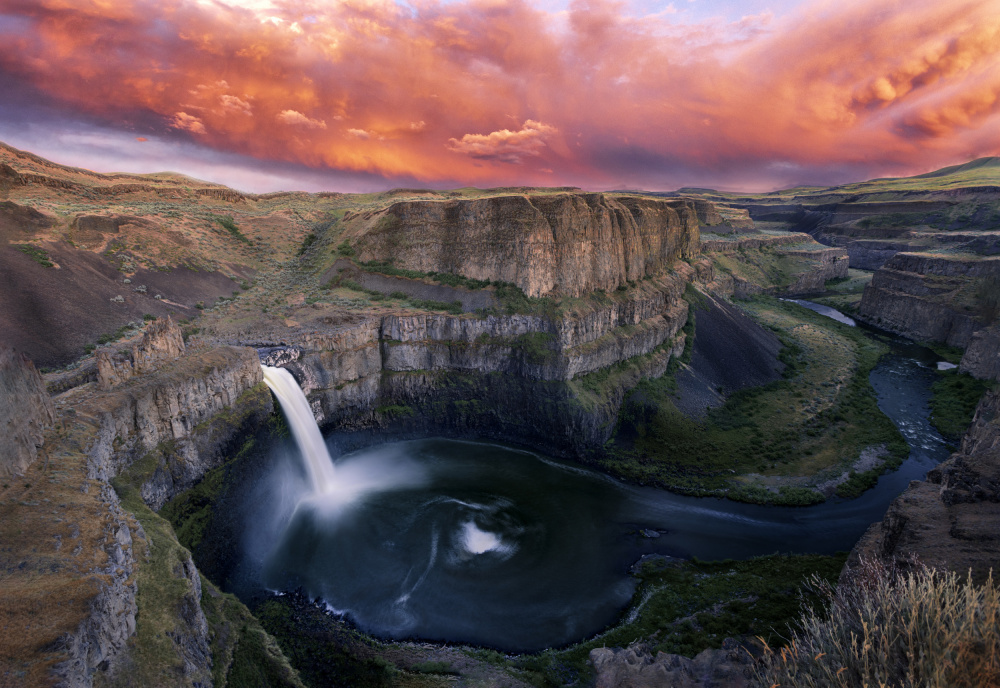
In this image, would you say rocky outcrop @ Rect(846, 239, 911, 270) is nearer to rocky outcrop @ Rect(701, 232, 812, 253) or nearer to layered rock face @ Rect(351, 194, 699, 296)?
rocky outcrop @ Rect(701, 232, 812, 253)

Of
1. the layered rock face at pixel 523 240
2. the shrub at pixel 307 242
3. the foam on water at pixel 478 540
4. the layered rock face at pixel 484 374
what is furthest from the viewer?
the shrub at pixel 307 242

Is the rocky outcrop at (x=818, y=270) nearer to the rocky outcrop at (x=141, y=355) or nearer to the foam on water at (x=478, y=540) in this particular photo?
the foam on water at (x=478, y=540)

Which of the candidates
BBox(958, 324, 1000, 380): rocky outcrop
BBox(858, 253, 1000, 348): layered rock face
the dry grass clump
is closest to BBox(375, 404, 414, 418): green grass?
the dry grass clump

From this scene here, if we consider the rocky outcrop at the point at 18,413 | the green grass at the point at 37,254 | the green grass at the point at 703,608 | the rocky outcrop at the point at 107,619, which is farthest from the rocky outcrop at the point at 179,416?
the green grass at the point at 703,608

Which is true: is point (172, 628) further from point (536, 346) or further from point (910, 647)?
point (536, 346)

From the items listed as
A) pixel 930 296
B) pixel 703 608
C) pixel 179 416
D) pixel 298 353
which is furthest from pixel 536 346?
pixel 930 296

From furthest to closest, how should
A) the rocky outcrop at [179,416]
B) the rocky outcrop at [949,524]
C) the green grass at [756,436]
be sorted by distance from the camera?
the green grass at [756,436]
the rocky outcrop at [179,416]
the rocky outcrop at [949,524]
